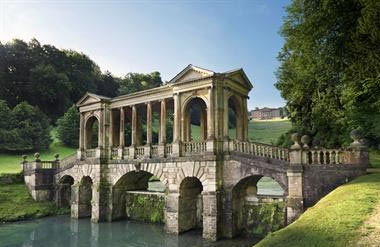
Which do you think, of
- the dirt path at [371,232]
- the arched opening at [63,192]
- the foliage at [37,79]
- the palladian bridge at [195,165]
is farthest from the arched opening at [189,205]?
the foliage at [37,79]

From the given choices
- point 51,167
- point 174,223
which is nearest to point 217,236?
point 174,223

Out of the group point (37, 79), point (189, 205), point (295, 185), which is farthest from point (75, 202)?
point (37, 79)

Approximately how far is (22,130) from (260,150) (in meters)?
35.3

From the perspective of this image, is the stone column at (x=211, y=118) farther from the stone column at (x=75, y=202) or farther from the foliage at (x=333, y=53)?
the stone column at (x=75, y=202)

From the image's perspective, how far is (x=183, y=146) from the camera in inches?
821

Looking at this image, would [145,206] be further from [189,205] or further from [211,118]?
[211,118]

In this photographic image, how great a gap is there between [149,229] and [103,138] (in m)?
7.89

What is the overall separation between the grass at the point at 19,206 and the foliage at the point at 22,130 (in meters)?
13.2

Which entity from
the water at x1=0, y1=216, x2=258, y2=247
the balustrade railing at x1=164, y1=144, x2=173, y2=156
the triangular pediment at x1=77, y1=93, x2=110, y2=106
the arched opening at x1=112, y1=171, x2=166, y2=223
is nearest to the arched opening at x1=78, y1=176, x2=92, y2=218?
the water at x1=0, y1=216, x2=258, y2=247

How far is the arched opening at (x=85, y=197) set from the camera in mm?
26266

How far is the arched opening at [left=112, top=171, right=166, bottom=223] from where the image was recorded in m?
24.4

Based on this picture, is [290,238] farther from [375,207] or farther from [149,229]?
[149,229]

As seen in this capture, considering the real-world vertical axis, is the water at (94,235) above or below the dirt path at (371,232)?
below

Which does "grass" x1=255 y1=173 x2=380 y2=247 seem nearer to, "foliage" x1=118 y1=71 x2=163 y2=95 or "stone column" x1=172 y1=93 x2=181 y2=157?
"stone column" x1=172 y1=93 x2=181 y2=157
